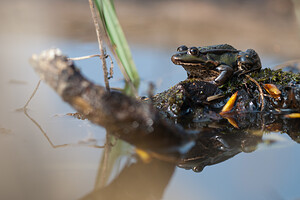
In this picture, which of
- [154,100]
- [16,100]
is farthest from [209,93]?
[16,100]

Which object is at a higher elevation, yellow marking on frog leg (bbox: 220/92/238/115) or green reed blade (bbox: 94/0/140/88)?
green reed blade (bbox: 94/0/140/88)

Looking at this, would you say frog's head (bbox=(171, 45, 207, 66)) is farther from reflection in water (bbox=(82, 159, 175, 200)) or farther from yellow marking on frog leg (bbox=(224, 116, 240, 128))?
reflection in water (bbox=(82, 159, 175, 200))

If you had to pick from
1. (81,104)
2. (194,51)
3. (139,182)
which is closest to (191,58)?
(194,51)

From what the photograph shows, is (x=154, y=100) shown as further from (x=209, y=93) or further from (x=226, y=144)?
(x=226, y=144)

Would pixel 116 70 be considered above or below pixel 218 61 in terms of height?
below

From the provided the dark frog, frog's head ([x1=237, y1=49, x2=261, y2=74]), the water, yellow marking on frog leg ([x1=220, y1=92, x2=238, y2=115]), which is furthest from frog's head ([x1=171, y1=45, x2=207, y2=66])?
the water

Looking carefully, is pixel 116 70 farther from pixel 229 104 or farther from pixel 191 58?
pixel 229 104

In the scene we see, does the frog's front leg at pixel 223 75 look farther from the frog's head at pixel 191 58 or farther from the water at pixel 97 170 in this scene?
the water at pixel 97 170
